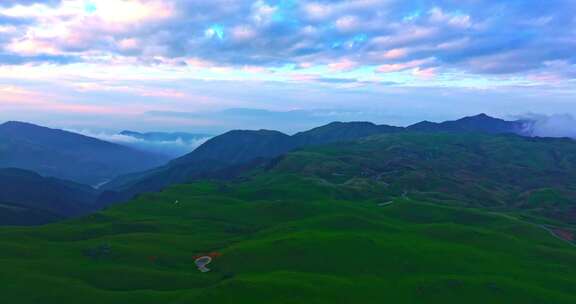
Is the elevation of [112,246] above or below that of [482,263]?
above

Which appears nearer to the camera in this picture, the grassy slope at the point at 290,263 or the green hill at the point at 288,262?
the grassy slope at the point at 290,263

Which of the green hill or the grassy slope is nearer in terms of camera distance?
the grassy slope

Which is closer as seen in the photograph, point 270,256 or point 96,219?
point 270,256

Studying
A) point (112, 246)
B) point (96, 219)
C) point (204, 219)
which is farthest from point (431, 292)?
point (96, 219)

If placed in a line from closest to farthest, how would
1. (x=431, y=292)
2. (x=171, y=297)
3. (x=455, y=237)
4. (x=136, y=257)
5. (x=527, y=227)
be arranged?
(x=171, y=297)
(x=431, y=292)
(x=136, y=257)
(x=455, y=237)
(x=527, y=227)

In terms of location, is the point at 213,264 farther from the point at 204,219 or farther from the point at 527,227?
the point at 527,227

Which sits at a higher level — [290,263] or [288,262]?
[288,262]

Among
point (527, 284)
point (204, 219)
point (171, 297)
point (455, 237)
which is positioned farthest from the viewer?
point (204, 219)

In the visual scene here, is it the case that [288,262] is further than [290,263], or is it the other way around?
[288,262]
